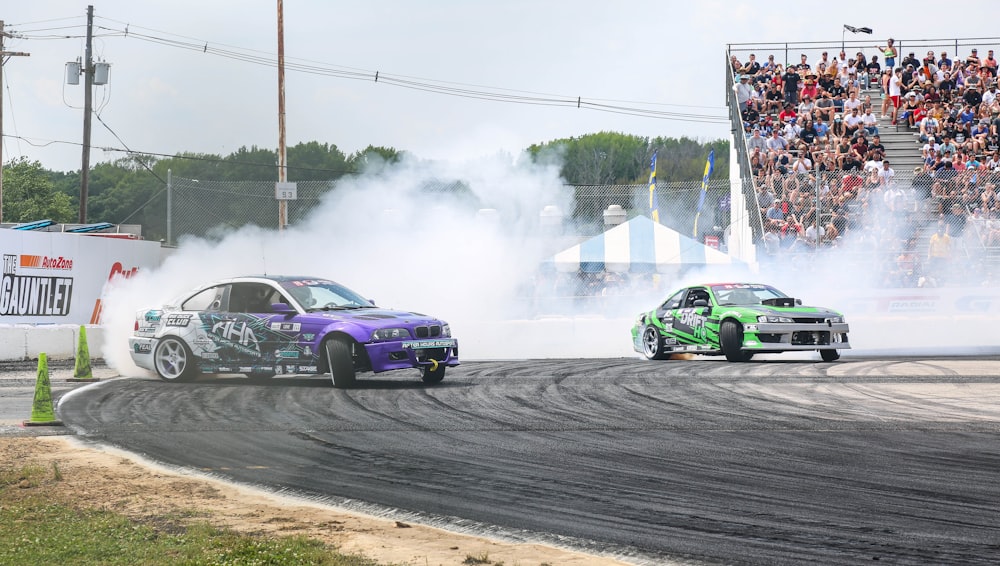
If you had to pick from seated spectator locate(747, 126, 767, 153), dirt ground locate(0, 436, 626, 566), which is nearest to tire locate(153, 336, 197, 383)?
dirt ground locate(0, 436, 626, 566)

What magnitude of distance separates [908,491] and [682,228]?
15.5m

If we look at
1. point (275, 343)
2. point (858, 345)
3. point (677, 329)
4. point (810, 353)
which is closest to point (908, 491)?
point (275, 343)

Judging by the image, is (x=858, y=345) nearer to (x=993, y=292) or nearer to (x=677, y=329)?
(x=993, y=292)

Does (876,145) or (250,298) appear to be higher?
(876,145)

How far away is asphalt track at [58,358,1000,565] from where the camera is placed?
5.78 metres

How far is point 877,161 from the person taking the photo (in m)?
25.5

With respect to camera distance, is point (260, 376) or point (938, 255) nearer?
point (260, 376)

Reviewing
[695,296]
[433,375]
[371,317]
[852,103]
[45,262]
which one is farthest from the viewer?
[852,103]

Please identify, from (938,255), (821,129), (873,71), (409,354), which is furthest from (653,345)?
(873,71)

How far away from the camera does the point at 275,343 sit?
44.5 ft

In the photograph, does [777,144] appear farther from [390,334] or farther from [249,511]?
[249,511]

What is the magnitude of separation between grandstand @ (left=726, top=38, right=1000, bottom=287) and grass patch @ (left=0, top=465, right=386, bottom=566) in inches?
641

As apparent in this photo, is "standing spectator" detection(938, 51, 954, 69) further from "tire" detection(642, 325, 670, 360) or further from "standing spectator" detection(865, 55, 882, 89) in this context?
"tire" detection(642, 325, 670, 360)

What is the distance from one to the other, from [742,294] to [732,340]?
0.99 m
